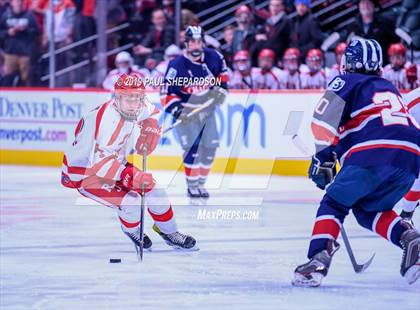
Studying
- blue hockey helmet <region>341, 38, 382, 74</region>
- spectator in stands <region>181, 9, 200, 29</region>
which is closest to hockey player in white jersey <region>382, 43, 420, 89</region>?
spectator in stands <region>181, 9, 200, 29</region>

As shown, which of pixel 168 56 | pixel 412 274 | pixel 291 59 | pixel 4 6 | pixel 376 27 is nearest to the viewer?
pixel 412 274

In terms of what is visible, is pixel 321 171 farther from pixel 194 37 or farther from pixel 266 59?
pixel 266 59

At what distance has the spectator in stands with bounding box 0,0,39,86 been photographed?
44.8ft

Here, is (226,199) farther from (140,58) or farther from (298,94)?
(140,58)

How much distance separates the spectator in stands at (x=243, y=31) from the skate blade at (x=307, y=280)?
297 inches

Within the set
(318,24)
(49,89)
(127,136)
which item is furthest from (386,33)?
(127,136)

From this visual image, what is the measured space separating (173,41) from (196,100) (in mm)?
3258

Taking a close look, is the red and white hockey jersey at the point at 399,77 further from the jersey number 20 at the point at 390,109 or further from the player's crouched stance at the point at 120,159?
the jersey number 20 at the point at 390,109

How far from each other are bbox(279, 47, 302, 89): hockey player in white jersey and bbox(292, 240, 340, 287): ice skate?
679 cm

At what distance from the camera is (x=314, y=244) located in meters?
5.40

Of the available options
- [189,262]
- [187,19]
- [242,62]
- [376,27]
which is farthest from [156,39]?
[189,262]

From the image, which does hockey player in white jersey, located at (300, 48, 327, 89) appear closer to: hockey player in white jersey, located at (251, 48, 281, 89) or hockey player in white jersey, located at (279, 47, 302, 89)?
hockey player in white jersey, located at (279, 47, 302, 89)

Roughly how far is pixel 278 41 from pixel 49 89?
2.73 meters

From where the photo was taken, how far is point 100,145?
6.23 m
